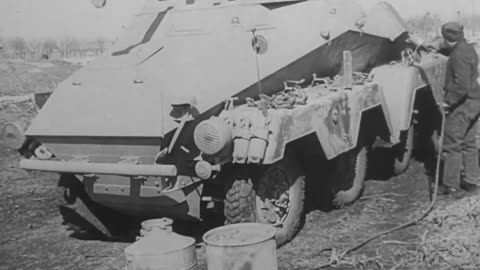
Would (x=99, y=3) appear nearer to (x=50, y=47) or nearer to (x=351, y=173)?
(x=351, y=173)

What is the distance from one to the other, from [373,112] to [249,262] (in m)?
3.34

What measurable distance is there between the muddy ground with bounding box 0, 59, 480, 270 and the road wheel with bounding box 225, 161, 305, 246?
0.20 m

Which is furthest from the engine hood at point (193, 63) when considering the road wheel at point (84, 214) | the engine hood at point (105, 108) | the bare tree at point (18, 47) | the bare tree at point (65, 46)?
the bare tree at point (65, 46)

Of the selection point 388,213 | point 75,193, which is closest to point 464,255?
point 388,213

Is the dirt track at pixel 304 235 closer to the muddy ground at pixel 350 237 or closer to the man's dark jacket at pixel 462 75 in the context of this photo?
the muddy ground at pixel 350 237

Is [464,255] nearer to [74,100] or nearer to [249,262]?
[249,262]

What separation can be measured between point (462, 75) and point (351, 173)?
5.12 feet

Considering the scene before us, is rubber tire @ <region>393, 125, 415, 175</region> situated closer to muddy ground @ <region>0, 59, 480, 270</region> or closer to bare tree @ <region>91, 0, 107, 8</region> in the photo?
muddy ground @ <region>0, 59, 480, 270</region>

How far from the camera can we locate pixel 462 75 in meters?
8.02

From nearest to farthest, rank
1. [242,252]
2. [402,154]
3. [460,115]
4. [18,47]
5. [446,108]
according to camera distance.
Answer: [242,252] < [460,115] < [446,108] < [402,154] < [18,47]

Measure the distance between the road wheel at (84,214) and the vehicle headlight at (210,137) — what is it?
1.60m

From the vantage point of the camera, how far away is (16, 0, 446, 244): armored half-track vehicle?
5871 mm

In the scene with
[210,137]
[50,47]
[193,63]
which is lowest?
[210,137]

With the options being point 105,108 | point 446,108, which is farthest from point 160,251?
point 446,108
